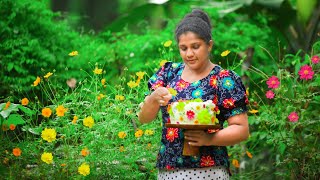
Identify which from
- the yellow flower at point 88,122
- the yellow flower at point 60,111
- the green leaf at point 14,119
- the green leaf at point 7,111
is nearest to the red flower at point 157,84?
the yellow flower at point 88,122

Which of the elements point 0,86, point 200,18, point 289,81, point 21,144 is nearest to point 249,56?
point 289,81

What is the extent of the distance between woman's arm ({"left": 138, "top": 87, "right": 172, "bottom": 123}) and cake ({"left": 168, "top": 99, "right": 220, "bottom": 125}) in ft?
0.15

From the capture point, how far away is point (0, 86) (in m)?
5.64

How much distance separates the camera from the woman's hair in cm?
282

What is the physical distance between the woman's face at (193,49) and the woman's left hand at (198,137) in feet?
0.96

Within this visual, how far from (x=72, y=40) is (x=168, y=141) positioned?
407 cm

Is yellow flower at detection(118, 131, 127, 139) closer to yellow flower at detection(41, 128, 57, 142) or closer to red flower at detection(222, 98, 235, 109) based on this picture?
yellow flower at detection(41, 128, 57, 142)

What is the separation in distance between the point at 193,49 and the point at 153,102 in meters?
0.29

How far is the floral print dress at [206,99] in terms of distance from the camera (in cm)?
280

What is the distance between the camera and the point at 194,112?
8.73ft

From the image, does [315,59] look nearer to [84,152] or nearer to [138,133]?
[138,133]

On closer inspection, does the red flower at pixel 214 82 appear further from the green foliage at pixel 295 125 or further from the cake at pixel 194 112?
the green foliage at pixel 295 125

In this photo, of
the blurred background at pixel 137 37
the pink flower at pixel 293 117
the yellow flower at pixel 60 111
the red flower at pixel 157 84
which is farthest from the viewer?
the blurred background at pixel 137 37

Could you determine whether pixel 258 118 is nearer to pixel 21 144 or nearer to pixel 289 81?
pixel 289 81
